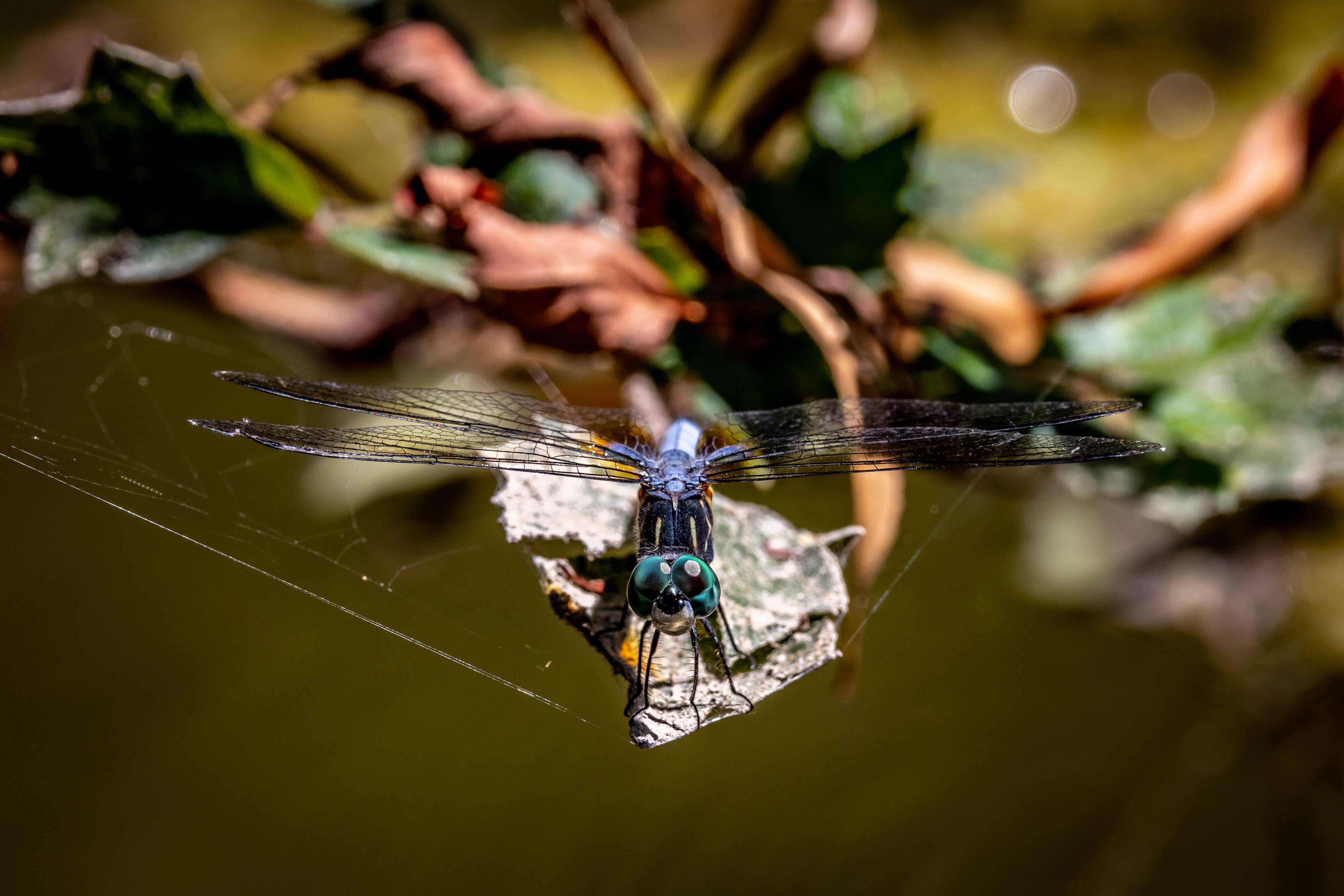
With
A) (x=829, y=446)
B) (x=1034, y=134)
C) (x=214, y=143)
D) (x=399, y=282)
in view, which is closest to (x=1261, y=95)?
(x=1034, y=134)

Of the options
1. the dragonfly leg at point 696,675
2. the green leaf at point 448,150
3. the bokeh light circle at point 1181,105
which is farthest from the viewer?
the bokeh light circle at point 1181,105

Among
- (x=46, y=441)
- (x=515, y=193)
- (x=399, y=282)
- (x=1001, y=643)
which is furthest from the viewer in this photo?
(x=1001, y=643)

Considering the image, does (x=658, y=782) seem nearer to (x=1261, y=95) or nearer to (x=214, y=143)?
(x=214, y=143)

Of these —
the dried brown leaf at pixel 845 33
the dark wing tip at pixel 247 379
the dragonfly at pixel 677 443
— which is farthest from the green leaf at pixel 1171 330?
the dark wing tip at pixel 247 379

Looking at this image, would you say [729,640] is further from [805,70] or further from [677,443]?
[805,70]

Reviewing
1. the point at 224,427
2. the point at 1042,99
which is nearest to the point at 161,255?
the point at 224,427

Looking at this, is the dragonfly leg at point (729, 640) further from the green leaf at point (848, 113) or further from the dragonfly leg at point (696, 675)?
the green leaf at point (848, 113)

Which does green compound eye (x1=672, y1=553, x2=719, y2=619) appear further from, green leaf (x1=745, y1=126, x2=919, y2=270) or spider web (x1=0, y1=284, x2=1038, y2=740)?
green leaf (x1=745, y1=126, x2=919, y2=270)
